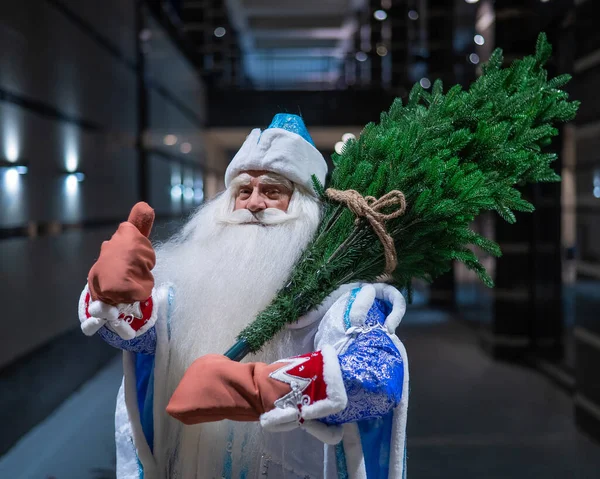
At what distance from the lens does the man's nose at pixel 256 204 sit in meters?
1.71

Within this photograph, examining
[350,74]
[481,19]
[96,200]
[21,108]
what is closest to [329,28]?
[350,74]

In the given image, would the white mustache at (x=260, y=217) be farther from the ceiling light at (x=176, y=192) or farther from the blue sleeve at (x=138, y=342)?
the ceiling light at (x=176, y=192)

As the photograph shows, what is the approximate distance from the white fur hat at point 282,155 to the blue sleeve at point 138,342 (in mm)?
496

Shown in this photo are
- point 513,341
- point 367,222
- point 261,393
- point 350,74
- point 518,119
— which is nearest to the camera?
point 261,393

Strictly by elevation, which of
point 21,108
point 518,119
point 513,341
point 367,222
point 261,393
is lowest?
point 513,341

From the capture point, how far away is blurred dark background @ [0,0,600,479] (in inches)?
122

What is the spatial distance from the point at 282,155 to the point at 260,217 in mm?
187

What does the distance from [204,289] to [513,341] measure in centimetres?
411

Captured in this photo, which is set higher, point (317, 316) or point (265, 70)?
point (265, 70)

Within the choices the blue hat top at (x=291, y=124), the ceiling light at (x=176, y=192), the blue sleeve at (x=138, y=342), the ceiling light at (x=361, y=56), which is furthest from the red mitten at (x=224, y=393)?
the ceiling light at (x=361, y=56)

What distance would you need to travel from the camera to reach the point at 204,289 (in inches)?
64.7

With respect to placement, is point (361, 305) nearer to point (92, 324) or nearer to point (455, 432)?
point (92, 324)

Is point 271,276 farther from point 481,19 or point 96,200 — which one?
point 481,19

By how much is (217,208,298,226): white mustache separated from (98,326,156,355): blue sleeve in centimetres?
37
